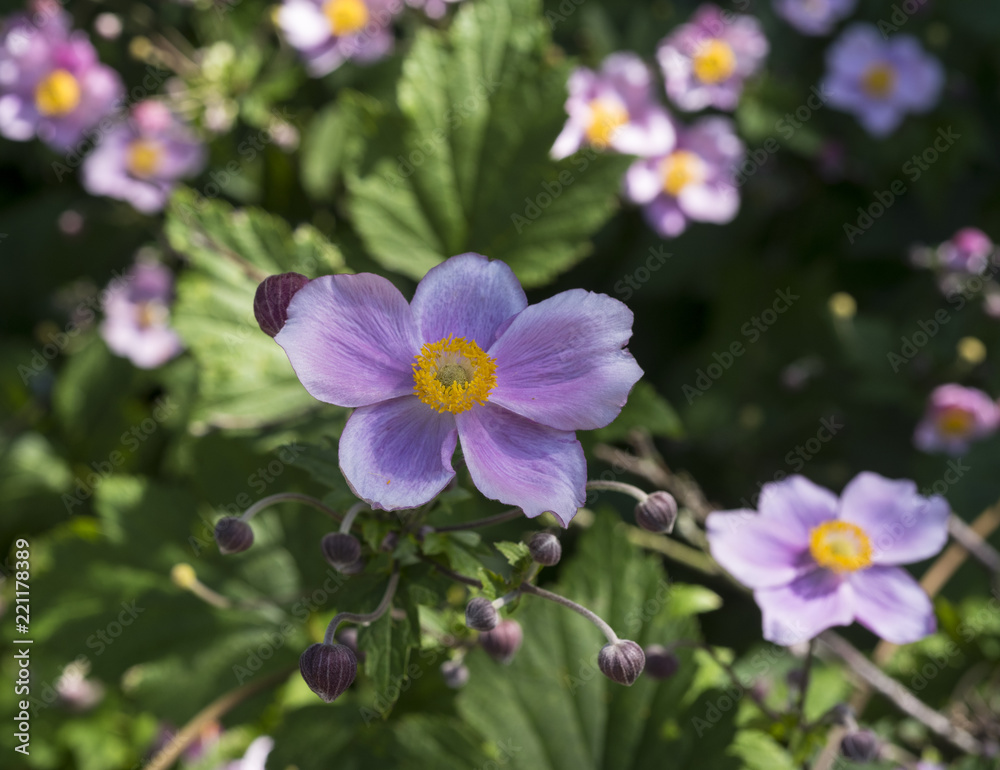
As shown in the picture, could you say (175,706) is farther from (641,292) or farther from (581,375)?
(641,292)

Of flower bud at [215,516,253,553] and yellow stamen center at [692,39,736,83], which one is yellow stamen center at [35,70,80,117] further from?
flower bud at [215,516,253,553]

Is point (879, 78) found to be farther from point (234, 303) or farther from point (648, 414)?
point (234, 303)

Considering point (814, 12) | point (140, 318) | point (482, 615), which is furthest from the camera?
point (140, 318)

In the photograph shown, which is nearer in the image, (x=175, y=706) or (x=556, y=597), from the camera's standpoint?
(x=556, y=597)

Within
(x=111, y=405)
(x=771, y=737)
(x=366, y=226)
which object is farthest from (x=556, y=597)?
(x=111, y=405)

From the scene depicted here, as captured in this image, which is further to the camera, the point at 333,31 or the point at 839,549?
the point at 333,31

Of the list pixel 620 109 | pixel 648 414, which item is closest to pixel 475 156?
pixel 648 414

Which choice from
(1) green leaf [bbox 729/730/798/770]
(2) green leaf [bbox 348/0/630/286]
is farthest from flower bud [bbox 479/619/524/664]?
(2) green leaf [bbox 348/0/630/286]
